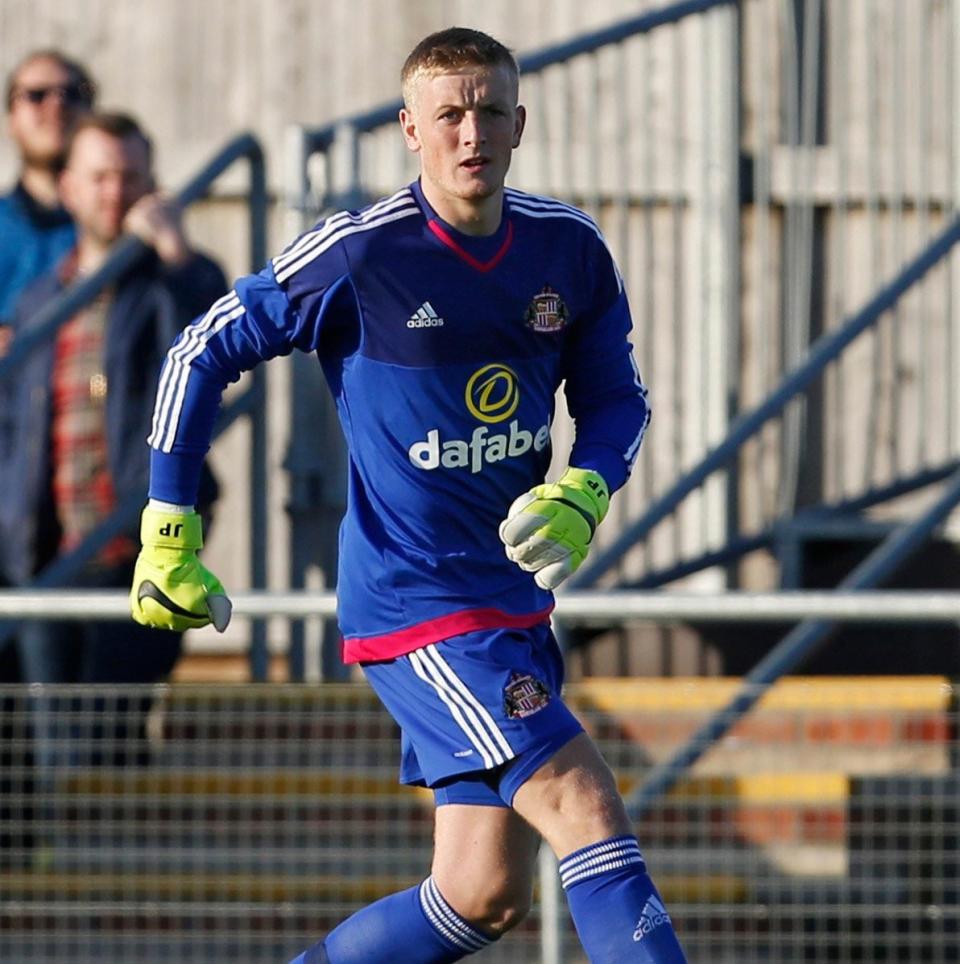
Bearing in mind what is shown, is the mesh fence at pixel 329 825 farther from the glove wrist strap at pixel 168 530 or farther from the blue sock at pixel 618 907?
the blue sock at pixel 618 907

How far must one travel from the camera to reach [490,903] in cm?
439

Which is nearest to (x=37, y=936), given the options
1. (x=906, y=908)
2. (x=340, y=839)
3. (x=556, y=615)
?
(x=340, y=839)

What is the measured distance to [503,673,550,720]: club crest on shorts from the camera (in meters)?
4.36

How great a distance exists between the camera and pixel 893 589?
8.00 meters

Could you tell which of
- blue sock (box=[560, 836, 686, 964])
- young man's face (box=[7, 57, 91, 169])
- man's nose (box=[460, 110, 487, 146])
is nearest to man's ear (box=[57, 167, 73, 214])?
young man's face (box=[7, 57, 91, 169])

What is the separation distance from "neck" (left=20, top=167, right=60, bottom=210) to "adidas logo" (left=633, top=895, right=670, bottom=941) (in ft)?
13.0

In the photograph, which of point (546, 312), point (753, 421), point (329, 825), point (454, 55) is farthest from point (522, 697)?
point (753, 421)

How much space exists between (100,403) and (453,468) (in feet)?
9.07

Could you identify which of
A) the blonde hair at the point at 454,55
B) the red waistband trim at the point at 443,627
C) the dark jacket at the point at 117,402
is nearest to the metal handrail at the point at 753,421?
the dark jacket at the point at 117,402

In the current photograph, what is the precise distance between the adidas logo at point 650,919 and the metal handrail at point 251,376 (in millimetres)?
2951

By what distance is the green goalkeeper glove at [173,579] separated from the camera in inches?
178

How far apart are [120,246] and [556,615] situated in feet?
7.37

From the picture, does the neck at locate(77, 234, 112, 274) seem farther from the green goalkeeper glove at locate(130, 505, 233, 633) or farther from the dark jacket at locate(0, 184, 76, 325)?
Answer: the green goalkeeper glove at locate(130, 505, 233, 633)

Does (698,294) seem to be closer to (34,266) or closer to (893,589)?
(893,589)
